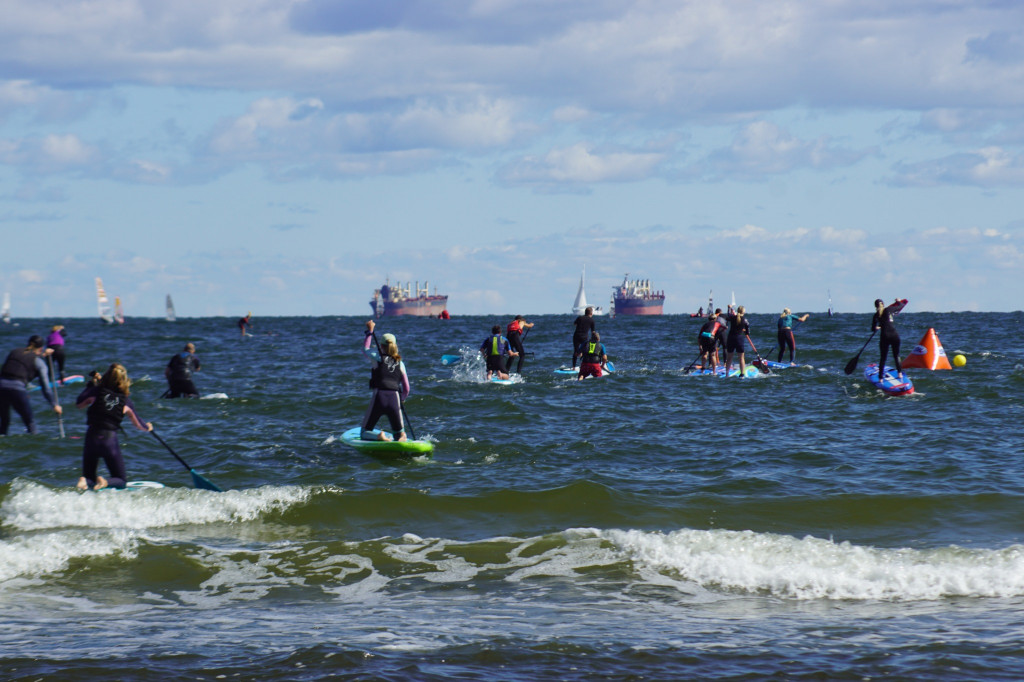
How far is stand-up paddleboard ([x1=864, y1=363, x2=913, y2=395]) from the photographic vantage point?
72.9 ft

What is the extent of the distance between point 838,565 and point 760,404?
12.3 m

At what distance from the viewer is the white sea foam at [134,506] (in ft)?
38.8

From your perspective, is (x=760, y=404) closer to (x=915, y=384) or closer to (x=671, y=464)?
(x=915, y=384)

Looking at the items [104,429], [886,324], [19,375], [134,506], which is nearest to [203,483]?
[134,506]

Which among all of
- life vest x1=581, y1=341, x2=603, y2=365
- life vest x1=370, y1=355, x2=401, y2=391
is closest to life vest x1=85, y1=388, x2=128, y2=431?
life vest x1=370, y1=355, x2=401, y2=391

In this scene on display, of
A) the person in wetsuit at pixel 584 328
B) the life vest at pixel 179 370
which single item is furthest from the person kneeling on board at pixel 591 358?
the life vest at pixel 179 370

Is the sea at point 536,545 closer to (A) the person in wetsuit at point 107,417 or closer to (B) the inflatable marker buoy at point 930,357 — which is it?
(A) the person in wetsuit at point 107,417

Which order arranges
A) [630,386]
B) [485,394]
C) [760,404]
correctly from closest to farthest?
[760,404] < [485,394] < [630,386]

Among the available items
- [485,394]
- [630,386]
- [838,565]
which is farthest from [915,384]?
[838,565]

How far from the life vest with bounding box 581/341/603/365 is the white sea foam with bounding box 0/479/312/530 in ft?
44.4

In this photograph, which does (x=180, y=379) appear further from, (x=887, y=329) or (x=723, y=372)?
(x=887, y=329)

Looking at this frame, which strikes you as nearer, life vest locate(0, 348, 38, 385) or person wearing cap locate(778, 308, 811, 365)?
life vest locate(0, 348, 38, 385)

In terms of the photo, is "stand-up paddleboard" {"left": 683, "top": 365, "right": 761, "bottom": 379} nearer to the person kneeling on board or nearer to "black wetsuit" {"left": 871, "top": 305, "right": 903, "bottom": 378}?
the person kneeling on board

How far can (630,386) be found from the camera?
997 inches
